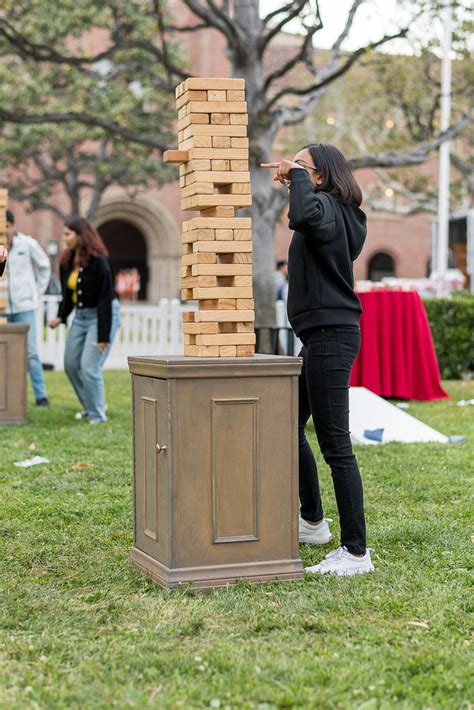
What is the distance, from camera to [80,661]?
326 centimetres

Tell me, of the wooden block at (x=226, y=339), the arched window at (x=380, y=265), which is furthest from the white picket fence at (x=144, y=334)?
the arched window at (x=380, y=265)

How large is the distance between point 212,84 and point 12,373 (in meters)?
5.62

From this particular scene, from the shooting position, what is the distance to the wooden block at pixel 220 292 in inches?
168

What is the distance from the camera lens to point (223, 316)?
4.26 metres

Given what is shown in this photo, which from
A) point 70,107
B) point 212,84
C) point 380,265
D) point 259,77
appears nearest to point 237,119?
point 212,84

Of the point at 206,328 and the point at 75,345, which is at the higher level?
the point at 206,328

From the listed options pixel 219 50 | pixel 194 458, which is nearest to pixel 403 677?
pixel 194 458

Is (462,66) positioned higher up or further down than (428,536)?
higher up

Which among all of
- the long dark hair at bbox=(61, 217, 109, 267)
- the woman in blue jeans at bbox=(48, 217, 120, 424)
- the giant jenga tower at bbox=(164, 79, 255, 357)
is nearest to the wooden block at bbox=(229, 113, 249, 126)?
the giant jenga tower at bbox=(164, 79, 255, 357)

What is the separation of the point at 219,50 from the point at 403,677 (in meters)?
39.1

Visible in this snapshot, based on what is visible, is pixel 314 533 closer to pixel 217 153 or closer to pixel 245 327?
pixel 245 327

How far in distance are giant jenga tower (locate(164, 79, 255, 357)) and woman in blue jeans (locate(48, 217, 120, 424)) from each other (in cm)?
447

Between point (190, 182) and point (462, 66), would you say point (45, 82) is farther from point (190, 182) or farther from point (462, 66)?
point (190, 182)

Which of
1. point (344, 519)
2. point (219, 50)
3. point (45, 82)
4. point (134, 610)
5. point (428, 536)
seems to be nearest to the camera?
point (134, 610)
